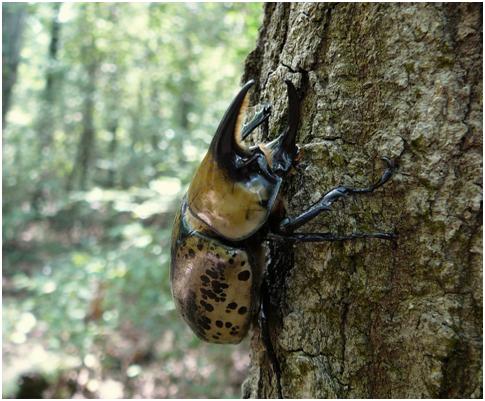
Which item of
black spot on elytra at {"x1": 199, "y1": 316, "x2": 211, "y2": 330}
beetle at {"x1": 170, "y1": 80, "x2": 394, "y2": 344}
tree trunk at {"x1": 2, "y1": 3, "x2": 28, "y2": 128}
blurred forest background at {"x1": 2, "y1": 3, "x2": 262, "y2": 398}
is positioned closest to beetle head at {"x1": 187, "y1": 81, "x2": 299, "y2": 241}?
beetle at {"x1": 170, "y1": 80, "x2": 394, "y2": 344}

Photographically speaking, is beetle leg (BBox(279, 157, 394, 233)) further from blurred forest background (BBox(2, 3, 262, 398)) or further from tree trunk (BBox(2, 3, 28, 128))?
tree trunk (BBox(2, 3, 28, 128))

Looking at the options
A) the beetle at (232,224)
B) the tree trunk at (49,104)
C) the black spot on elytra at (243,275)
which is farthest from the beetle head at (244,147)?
the tree trunk at (49,104)

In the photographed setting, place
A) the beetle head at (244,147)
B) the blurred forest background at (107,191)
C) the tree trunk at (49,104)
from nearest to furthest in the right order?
the beetle head at (244,147)
the blurred forest background at (107,191)
the tree trunk at (49,104)

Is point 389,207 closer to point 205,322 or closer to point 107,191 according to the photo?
point 205,322

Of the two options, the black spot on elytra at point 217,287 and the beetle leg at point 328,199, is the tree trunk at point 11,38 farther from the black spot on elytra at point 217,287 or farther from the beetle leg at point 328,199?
the beetle leg at point 328,199

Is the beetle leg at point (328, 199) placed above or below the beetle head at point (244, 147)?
below

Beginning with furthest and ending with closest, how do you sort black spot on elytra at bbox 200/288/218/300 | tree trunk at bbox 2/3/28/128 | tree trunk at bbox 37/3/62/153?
tree trunk at bbox 37/3/62/153 → tree trunk at bbox 2/3/28/128 → black spot on elytra at bbox 200/288/218/300
